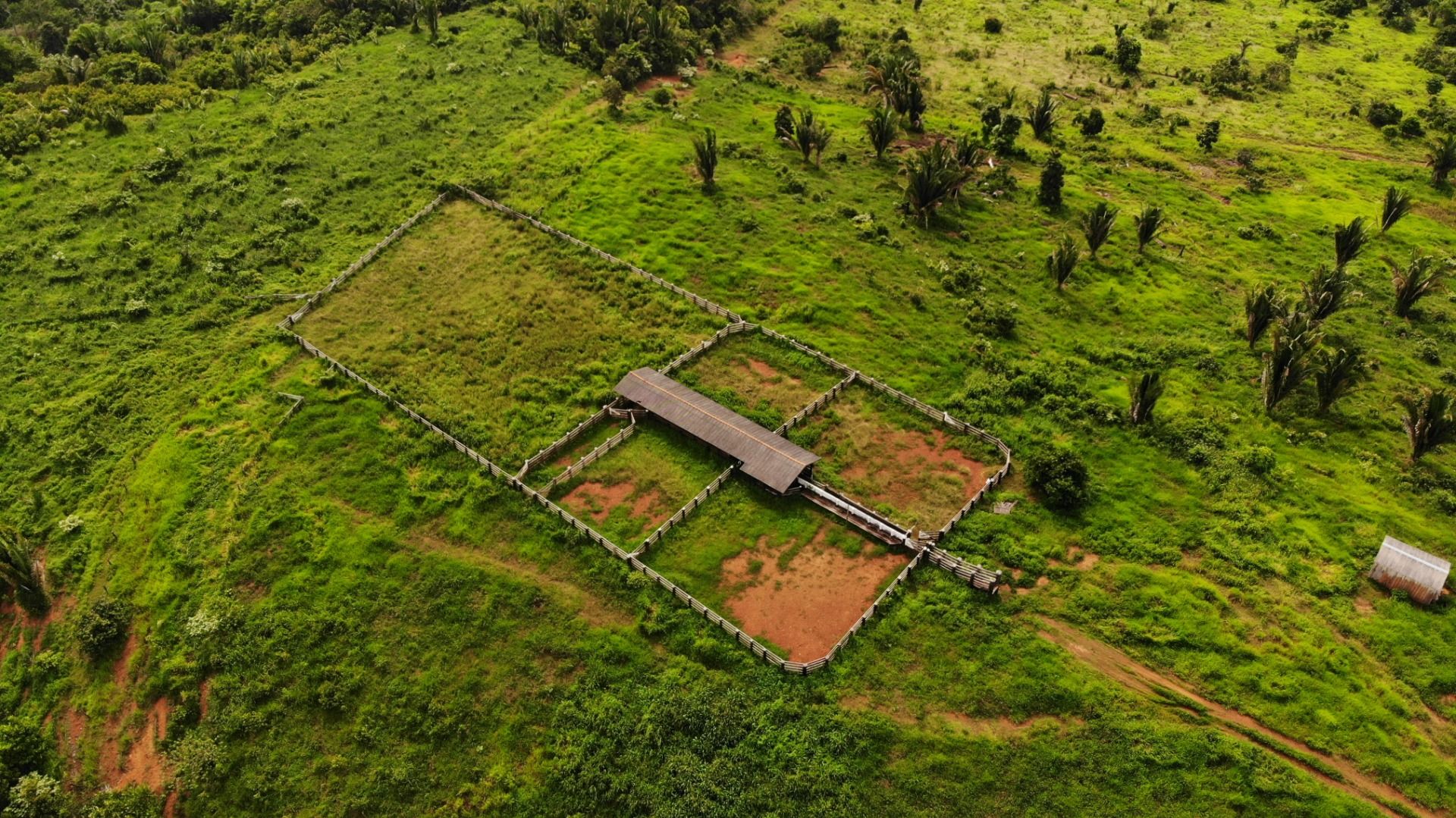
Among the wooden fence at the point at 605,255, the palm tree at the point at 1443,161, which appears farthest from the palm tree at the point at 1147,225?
the wooden fence at the point at 605,255

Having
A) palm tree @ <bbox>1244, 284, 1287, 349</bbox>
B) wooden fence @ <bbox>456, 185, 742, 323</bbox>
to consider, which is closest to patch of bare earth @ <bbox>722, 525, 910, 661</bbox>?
wooden fence @ <bbox>456, 185, 742, 323</bbox>

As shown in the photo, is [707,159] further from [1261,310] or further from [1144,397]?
[1261,310]

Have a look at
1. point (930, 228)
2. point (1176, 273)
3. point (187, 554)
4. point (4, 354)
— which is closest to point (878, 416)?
point (930, 228)

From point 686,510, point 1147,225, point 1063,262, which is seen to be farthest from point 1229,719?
point 1147,225

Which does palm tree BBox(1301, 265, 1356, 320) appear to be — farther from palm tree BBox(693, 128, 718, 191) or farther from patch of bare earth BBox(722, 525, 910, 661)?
palm tree BBox(693, 128, 718, 191)

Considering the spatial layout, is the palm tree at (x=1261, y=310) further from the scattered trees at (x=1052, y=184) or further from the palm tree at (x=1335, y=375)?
the scattered trees at (x=1052, y=184)

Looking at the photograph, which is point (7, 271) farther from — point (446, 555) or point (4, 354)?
point (446, 555)

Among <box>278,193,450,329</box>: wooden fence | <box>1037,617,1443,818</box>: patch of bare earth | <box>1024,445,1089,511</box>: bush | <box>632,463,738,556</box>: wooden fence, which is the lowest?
<box>278,193,450,329</box>: wooden fence
